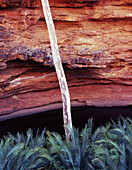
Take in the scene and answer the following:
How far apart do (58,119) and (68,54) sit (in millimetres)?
2362

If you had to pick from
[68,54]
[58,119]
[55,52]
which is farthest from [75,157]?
[68,54]

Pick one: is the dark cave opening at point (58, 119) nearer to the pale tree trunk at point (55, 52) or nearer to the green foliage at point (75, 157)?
the pale tree trunk at point (55, 52)

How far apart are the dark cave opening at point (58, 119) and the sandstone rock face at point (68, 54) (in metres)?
0.35

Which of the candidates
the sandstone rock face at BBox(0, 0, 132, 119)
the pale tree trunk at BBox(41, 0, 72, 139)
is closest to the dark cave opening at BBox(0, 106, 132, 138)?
the sandstone rock face at BBox(0, 0, 132, 119)

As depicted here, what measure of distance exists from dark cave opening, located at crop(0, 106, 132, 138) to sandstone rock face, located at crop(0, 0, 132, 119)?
35 centimetres

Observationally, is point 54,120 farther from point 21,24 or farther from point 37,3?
point 37,3

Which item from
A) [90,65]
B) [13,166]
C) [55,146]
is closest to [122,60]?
[90,65]

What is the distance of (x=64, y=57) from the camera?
619cm

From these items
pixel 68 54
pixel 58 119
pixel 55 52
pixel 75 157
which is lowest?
pixel 75 157

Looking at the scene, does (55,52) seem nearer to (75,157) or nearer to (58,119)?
(75,157)

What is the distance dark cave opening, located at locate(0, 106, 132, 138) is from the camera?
558 cm

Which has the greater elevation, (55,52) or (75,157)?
(55,52)

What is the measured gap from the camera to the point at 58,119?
625cm

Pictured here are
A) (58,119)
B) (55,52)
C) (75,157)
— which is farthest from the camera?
(58,119)
